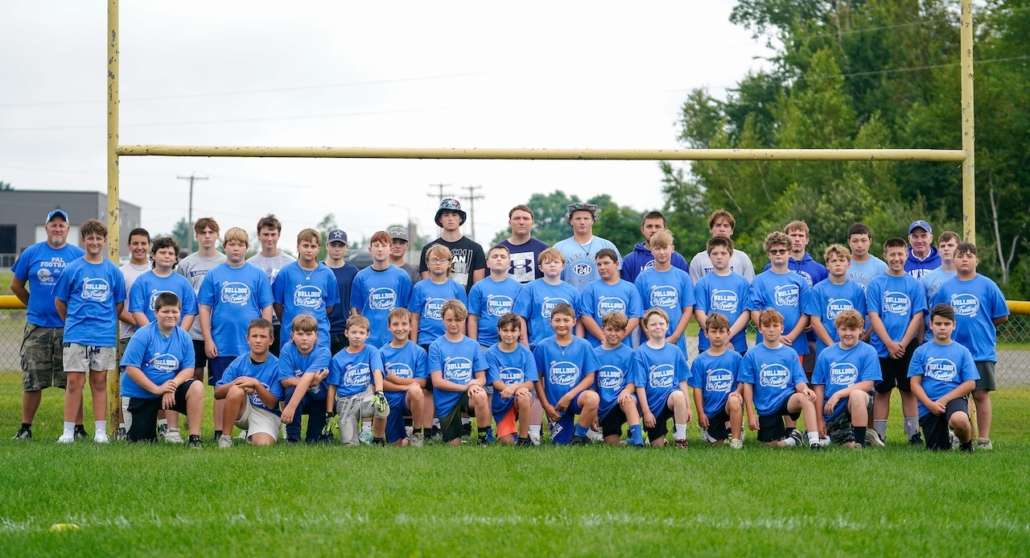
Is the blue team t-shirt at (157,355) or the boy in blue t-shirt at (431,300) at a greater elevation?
the boy in blue t-shirt at (431,300)

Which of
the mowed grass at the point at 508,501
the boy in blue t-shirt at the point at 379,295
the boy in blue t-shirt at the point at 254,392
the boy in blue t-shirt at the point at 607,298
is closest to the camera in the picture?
the mowed grass at the point at 508,501

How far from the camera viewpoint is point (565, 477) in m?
6.70

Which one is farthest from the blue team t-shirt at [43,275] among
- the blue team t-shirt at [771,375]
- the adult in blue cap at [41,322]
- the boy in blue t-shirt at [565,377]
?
the blue team t-shirt at [771,375]

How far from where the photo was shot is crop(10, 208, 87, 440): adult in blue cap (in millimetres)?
9172

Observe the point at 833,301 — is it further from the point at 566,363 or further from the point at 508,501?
the point at 508,501

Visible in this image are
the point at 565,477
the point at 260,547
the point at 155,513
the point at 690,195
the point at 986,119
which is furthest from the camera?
the point at 690,195

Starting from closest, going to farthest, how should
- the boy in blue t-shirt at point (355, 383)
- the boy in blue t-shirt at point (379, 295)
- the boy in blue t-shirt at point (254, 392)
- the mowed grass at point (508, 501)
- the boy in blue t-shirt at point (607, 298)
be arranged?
the mowed grass at point (508, 501), the boy in blue t-shirt at point (254, 392), the boy in blue t-shirt at point (355, 383), the boy in blue t-shirt at point (607, 298), the boy in blue t-shirt at point (379, 295)

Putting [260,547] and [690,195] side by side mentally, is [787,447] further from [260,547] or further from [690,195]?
[690,195]

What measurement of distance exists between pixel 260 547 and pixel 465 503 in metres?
1.24

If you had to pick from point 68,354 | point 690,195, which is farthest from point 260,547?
point 690,195

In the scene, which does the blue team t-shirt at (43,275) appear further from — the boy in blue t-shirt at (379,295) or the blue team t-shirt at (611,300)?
the blue team t-shirt at (611,300)

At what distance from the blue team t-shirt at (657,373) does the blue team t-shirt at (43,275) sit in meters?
4.62

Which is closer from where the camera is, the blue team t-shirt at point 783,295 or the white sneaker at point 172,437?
the white sneaker at point 172,437

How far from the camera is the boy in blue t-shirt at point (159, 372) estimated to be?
27.5ft
